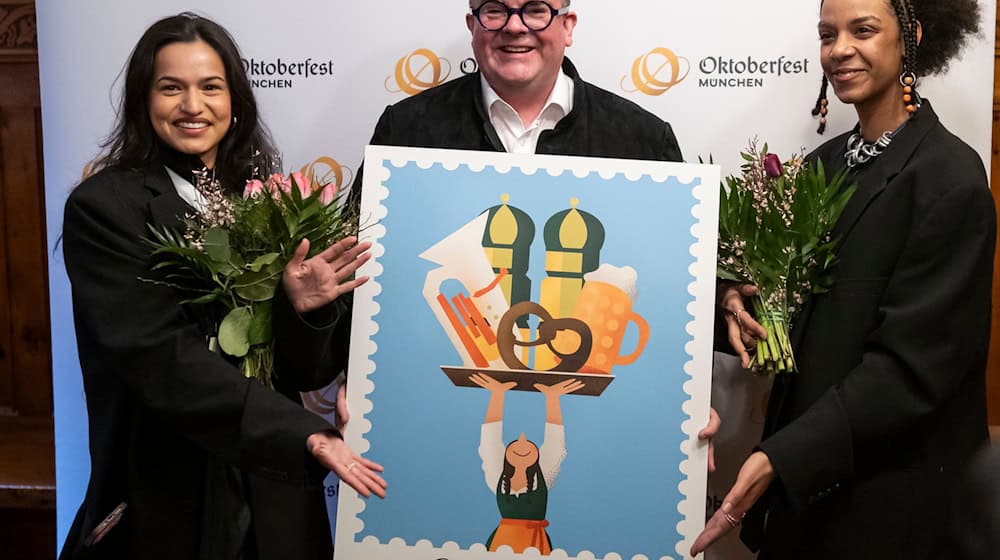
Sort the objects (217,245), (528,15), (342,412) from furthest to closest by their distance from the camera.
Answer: (528,15), (342,412), (217,245)

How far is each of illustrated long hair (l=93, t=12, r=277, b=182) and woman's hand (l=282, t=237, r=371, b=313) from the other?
38cm

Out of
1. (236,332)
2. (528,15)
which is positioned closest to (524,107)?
(528,15)

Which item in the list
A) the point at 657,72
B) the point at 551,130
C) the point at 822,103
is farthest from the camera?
the point at 657,72

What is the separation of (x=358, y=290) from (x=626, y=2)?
134 cm

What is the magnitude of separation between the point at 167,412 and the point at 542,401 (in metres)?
0.83

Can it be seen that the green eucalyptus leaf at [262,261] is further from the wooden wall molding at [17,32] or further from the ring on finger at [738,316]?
the wooden wall molding at [17,32]

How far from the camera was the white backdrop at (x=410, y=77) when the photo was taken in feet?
9.45

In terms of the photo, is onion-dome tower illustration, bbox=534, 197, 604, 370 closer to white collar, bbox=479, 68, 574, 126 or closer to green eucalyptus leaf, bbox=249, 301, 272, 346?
white collar, bbox=479, 68, 574, 126

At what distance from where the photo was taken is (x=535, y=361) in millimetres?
2141

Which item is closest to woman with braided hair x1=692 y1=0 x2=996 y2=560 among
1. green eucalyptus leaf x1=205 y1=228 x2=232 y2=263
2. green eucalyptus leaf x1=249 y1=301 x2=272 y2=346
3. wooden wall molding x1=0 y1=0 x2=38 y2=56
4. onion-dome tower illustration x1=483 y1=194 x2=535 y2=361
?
onion-dome tower illustration x1=483 y1=194 x2=535 y2=361

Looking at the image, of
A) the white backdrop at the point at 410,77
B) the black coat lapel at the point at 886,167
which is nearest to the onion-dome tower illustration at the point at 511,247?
the black coat lapel at the point at 886,167

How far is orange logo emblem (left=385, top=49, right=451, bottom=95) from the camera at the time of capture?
2.96m

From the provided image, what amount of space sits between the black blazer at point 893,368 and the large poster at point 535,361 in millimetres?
292

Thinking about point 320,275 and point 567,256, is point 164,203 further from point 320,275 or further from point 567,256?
point 567,256
